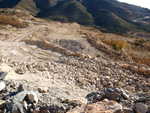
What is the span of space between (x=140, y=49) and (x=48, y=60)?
16.2m

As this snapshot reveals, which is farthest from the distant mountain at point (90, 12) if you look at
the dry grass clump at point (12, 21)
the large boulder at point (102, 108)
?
the large boulder at point (102, 108)

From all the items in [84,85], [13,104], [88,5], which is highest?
[88,5]

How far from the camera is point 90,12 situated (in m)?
77.9

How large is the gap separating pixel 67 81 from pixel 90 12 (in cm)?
7743

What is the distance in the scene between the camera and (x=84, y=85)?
21.8 feet

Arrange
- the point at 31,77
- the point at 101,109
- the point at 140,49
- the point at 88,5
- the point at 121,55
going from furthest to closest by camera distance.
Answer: the point at 88,5, the point at 140,49, the point at 121,55, the point at 31,77, the point at 101,109

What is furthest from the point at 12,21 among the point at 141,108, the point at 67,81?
the point at 141,108

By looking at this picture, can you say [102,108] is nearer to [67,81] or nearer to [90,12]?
[67,81]

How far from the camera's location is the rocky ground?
11.9 feet

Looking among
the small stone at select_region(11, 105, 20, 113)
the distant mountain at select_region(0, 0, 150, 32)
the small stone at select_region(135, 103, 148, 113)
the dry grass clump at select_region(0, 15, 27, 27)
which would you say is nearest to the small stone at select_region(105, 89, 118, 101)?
the small stone at select_region(135, 103, 148, 113)

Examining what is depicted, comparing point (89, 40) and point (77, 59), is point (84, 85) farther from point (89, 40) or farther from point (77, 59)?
point (89, 40)

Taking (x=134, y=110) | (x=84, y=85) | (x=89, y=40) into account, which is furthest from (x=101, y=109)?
(x=89, y=40)

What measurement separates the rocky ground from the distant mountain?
41.7 metres

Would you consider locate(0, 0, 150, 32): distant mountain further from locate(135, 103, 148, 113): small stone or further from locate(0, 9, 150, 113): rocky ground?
locate(135, 103, 148, 113): small stone
